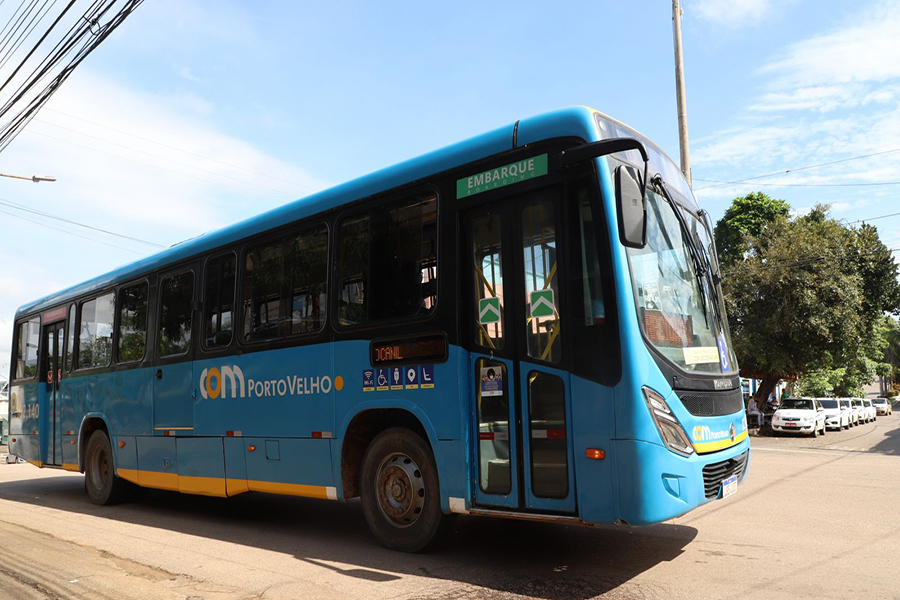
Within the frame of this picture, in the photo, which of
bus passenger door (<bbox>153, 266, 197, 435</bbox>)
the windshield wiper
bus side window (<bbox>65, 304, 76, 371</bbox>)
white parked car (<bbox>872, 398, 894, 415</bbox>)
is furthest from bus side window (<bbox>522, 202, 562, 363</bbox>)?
white parked car (<bbox>872, 398, 894, 415</bbox>)

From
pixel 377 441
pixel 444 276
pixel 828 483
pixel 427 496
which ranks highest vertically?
pixel 444 276

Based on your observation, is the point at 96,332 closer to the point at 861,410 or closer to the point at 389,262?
the point at 389,262

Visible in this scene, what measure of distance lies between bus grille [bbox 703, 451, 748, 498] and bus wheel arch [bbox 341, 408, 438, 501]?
2724 millimetres

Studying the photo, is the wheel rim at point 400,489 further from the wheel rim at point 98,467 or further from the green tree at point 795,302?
the green tree at point 795,302

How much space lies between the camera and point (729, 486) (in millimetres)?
5785

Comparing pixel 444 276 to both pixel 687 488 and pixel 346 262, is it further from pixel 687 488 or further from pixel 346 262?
pixel 687 488

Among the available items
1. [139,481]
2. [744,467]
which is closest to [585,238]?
[744,467]

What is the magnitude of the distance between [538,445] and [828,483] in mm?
7520

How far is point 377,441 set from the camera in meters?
6.76

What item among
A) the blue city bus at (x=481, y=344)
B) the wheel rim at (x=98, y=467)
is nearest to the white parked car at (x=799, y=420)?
the blue city bus at (x=481, y=344)

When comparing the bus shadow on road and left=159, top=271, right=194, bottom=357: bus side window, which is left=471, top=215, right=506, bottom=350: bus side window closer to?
the bus shadow on road

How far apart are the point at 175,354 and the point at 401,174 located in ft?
14.9

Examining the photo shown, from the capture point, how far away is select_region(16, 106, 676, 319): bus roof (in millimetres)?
5676

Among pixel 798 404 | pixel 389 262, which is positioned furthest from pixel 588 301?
pixel 798 404
